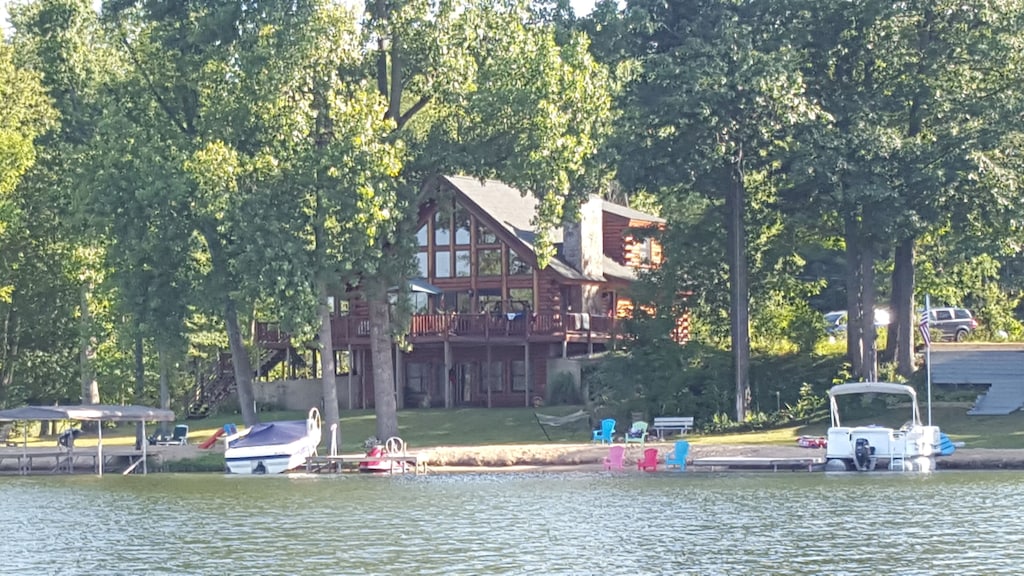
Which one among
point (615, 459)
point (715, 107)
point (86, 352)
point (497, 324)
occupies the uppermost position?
point (715, 107)

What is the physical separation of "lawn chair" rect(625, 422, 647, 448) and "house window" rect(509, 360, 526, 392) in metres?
15.5

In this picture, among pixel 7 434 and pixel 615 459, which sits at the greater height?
pixel 7 434

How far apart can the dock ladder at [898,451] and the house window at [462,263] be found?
2572 centimetres

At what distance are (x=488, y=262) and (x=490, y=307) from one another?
196 centimetres

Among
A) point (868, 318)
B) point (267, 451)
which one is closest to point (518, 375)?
point (868, 318)

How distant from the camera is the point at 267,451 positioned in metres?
48.3

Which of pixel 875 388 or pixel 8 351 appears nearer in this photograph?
pixel 875 388

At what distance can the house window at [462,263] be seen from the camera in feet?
215

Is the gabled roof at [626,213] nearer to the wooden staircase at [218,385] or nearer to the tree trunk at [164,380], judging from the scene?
the wooden staircase at [218,385]

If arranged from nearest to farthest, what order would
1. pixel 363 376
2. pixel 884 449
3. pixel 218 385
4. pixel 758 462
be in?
pixel 884 449 < pixel 758 462 < pixel 363 376 < pixel 218 385

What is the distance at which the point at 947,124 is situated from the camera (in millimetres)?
51719

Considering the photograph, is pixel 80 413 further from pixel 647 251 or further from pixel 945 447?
pixel 647 251

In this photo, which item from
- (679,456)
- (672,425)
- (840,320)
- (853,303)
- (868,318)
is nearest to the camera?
(679,456)

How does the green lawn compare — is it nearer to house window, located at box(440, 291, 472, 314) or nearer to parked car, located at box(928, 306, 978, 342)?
house window, located at box(440, 291, 472, 314)
